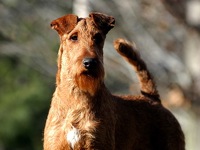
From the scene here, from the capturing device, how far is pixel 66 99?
1029cm

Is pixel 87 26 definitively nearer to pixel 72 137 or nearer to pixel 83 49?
pixel 83 49

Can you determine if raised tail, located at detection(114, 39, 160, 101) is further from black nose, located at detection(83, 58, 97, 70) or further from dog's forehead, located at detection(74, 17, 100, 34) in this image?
black nose, located at detection(83, 58, 97, 70)

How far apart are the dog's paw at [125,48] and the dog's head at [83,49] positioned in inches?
36.9

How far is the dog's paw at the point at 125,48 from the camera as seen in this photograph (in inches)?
452

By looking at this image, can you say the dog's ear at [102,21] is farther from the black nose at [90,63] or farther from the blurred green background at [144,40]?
the blurred green background at [144,40]

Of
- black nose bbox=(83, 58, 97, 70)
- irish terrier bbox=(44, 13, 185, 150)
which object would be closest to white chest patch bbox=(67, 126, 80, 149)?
irish terrier bbox=(44, 13, 185, 150)

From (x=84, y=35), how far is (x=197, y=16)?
8.23 meters

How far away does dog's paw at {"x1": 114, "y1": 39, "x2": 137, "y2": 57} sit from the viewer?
11.5 metres

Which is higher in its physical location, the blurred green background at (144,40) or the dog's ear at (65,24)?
the blurred green background at (144,40)

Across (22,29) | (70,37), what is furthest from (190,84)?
(70,37)

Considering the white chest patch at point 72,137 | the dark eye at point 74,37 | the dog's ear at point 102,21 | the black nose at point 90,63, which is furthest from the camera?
the dog's ear at point 102,21

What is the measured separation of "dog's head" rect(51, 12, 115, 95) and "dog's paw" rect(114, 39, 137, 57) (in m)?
0.94

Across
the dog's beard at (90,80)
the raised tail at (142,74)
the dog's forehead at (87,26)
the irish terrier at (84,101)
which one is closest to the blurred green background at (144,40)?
the raised tail at (142,74)

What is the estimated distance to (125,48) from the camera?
37.9ft
